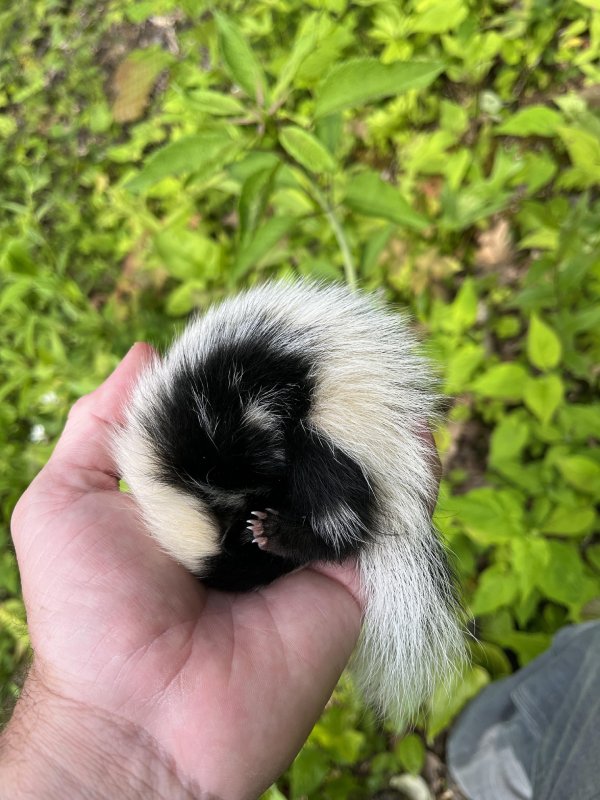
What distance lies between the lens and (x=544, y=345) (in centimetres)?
219

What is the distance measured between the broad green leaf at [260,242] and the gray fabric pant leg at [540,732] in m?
1.61

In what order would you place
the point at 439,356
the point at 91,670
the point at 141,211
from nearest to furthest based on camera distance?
1. the point at 91,670
2. the point at 439,356
3. the point at 141,211

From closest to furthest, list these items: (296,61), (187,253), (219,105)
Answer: (296,61)
(219,105)
(187,253)

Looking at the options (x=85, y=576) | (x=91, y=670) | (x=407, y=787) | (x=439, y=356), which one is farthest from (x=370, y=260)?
(x=407, y=787)

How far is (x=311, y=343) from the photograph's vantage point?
1401mm

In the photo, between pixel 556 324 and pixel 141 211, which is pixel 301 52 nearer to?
pixel 556 324

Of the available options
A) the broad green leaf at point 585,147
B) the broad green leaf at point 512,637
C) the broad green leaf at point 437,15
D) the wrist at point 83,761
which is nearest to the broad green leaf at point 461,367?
the broad green leaf at point 585,147

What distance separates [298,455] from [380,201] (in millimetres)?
853

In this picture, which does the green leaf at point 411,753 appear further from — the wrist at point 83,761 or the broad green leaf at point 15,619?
the broad green leaf at point 15,619

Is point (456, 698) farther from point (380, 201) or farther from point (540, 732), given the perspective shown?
point (380, 201)

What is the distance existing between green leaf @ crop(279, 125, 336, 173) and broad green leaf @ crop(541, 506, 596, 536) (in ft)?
4.62

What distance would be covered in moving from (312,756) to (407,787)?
480 mm

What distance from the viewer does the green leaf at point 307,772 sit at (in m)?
2.15

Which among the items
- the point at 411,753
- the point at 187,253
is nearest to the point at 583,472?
the point at 411,753
